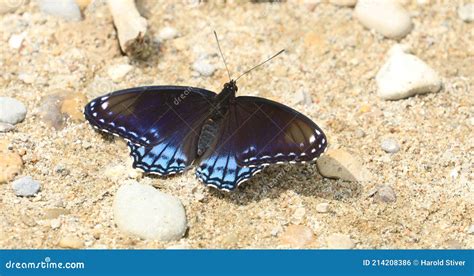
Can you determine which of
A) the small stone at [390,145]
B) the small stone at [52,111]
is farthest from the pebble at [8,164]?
the small stone at [390,145]

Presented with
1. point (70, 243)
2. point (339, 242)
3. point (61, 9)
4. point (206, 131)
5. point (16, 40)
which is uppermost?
point (61, 9)

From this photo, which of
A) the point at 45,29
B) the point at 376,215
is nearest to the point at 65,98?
the point at 45,29

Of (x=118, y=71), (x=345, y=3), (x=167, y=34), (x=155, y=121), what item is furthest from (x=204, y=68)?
(x=345, y=3)

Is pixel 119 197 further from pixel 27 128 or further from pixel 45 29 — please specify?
pixel 45 29

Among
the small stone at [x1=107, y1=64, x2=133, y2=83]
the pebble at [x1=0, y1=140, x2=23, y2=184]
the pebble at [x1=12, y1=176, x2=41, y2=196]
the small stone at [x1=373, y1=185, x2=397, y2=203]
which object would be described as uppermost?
the small stone at [x1=107, y1=64, x2=133, y2=83]

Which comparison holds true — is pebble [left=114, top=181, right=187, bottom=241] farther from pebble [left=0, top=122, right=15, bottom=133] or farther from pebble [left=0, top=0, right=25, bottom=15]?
pebble [left=0, top=0, right=25, bottom=15]

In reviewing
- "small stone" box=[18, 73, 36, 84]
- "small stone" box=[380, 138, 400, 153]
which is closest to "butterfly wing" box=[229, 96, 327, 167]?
"small stone" box=[380, 138, 400, 153]

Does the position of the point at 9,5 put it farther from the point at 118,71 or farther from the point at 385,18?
→ the point at 385,18
